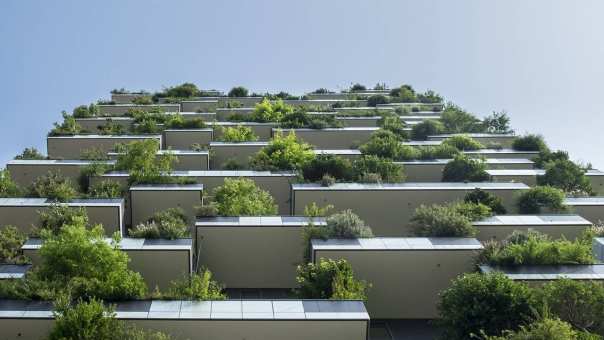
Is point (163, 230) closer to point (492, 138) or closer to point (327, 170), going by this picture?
point (327, 170)

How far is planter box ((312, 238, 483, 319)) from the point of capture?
17.5 meters

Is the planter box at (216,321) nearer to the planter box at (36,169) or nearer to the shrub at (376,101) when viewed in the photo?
the planter box at (36,169)

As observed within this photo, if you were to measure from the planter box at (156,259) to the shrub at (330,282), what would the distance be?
3.24 meters

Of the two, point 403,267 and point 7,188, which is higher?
point 7,188

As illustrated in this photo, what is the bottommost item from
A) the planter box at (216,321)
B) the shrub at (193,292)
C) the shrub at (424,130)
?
the planter box at (216,321)

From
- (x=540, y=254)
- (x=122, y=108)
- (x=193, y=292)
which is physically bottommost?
(x=193, y=292)

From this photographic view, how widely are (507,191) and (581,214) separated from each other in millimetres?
2450

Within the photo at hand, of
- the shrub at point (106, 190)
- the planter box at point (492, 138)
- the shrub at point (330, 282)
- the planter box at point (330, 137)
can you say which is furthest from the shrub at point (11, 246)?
the planter box at point (492, 138)

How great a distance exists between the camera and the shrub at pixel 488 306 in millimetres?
14234

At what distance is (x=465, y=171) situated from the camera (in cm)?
2536

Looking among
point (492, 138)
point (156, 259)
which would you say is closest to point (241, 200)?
point (156, 259)

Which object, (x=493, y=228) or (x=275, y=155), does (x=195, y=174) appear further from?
(x=493, y=228)

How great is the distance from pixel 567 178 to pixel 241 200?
12826 millimetres

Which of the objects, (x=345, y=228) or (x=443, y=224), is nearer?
Result: (x=345, y=228)
